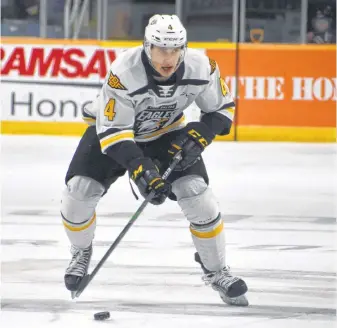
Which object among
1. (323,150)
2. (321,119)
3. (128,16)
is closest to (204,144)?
(323,150)

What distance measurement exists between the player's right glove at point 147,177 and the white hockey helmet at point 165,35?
0.47 metres

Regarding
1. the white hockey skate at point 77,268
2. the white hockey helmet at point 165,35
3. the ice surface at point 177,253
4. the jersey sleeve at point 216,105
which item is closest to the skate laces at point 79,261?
the white hockey skate at point 77,268

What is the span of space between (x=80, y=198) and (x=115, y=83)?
0.60m

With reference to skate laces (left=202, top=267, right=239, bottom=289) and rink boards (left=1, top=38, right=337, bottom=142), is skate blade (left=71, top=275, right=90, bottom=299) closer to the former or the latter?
skate laces (left=202, top=267, right=239, bottom=289)

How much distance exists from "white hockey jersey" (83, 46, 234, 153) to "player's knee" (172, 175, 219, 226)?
316 millimetres

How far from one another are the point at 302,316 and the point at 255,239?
2394 millimetres

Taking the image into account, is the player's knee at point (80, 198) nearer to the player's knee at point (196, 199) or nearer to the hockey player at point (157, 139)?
the hockey player at point (157, 139)

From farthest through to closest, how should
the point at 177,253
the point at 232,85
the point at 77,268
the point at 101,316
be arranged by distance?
1. the point at 232,85
2. the point at 177,253
3. the point at 77,268
4. the point at 101,316

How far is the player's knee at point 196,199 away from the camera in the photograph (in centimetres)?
578

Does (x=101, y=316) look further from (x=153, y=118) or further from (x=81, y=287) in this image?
(x=153, y=118)

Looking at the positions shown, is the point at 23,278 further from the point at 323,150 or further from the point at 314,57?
the point at 314,57

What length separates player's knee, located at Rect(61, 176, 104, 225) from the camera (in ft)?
19.3

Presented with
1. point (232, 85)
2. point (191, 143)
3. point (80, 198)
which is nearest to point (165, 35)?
point (191, 143)

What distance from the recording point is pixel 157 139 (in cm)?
607
